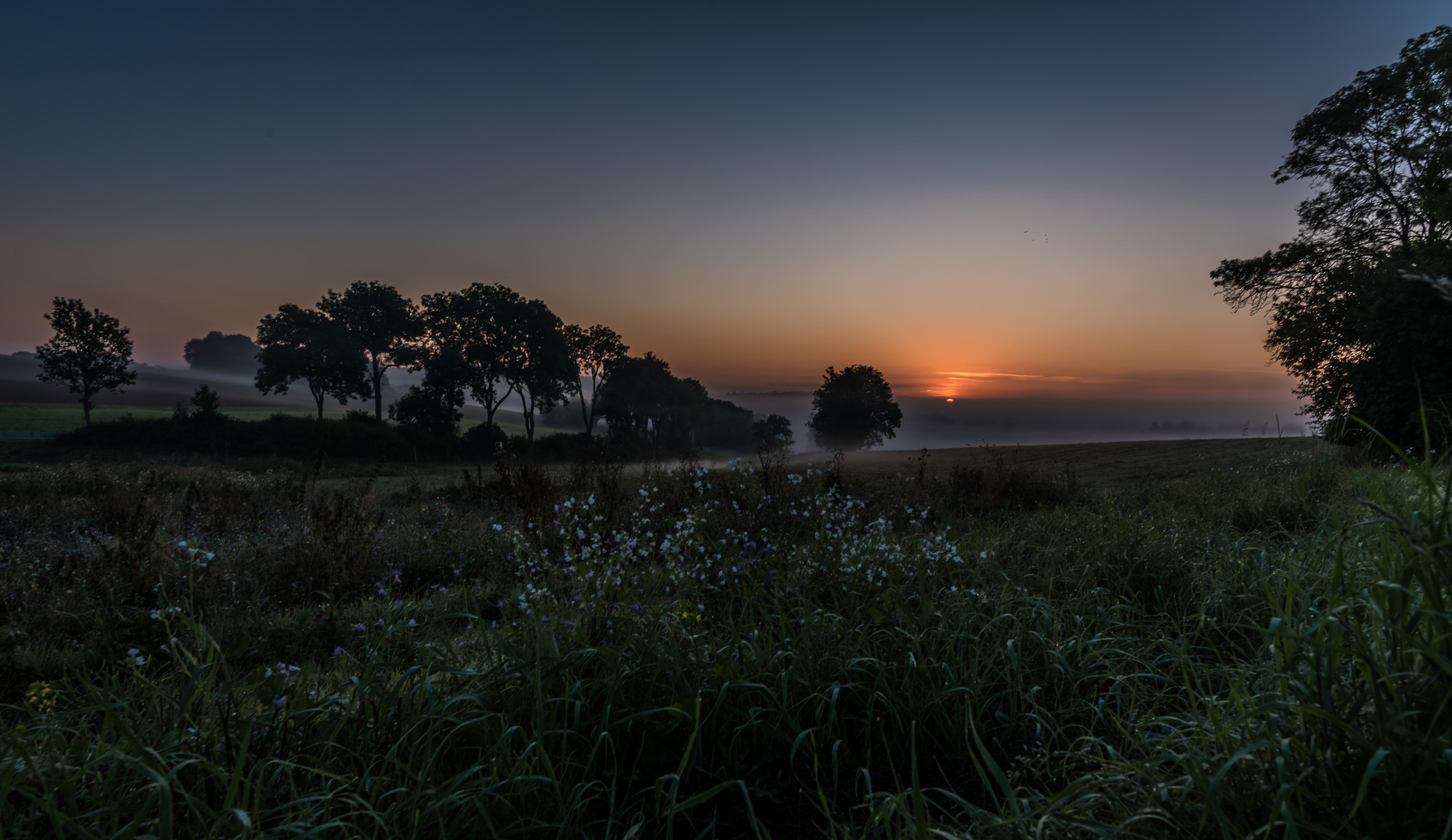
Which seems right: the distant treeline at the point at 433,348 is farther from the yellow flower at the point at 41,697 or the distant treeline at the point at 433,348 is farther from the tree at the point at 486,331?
the yellow flower at the point at 41,697

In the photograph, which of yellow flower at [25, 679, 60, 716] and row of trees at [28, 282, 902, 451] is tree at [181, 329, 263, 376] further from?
yellow flower at [25, 679, 60, 716]

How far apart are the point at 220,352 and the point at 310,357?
43981 millimetres

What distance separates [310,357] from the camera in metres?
41.5

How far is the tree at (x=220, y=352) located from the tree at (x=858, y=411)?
66238 mm

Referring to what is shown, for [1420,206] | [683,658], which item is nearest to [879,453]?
[1420,206]

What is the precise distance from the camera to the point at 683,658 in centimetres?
280

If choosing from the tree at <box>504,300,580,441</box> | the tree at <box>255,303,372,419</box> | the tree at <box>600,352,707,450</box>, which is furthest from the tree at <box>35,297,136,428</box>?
the tree at <box>600,352,707,450</box>

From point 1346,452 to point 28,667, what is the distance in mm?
16127

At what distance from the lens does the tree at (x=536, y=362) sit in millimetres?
41469

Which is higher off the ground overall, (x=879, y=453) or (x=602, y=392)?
(x=602, y=392)

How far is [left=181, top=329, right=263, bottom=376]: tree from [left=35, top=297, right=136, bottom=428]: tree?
133ft

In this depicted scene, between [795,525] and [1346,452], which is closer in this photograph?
[795,525]

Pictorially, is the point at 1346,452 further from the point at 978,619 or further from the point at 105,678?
the point at 105,678

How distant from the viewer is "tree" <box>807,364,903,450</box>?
181 ft
